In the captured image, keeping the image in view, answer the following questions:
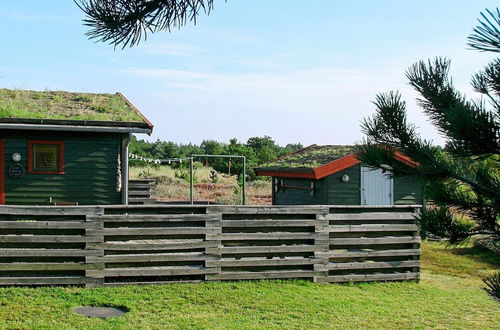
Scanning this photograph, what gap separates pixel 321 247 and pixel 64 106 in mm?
8602

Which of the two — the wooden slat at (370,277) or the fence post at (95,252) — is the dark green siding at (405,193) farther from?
the fence post at (95,252)

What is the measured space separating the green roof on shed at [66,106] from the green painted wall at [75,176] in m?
0.46

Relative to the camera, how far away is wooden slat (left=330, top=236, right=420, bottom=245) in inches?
329

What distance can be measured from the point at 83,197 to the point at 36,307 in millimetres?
6623

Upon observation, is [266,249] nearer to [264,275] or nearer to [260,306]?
[264,275]

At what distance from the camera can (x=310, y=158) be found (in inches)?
644

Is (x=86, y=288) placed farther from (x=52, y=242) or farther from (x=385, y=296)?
(x=385, y=296)

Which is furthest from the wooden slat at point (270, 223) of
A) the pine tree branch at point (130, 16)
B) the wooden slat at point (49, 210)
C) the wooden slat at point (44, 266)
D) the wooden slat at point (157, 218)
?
the pine tree branch at point (130, 16)

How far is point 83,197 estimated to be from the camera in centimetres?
1282

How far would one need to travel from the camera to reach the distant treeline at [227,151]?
1302 inches

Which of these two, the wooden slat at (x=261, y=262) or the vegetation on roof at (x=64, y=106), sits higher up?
the vegetation on roof at (x=64, y=106)

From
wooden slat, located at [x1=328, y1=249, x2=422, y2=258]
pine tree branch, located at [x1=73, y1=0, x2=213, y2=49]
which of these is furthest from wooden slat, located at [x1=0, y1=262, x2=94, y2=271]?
pine tree branch, located at [x1=73, y1=0, x2=213, y2=49]

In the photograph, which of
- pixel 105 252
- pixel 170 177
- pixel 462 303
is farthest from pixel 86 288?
pixel 170 177

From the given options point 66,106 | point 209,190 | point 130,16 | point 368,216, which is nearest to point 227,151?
point 209,190
